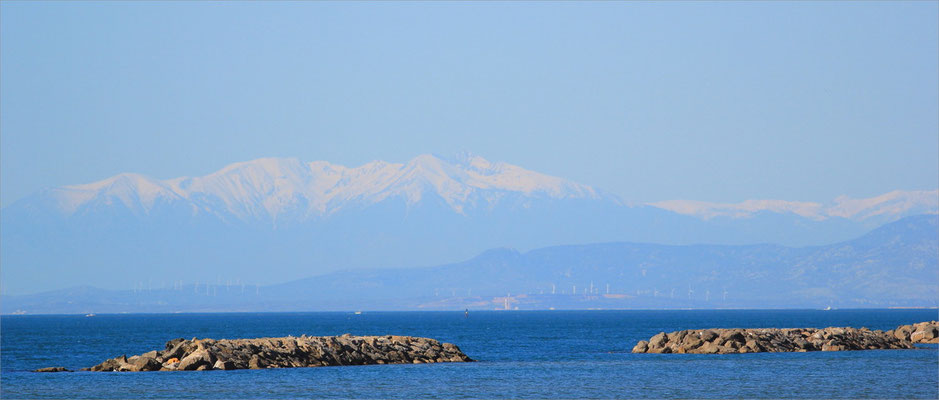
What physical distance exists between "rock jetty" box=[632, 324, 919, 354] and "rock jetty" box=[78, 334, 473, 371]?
21491 mm

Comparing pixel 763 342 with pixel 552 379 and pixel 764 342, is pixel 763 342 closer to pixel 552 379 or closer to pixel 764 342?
pixel 764 342

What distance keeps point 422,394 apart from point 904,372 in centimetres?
3319

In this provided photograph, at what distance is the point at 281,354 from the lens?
287 feet

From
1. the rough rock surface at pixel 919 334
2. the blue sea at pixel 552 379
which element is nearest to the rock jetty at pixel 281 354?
the blue sea at pixel 552 379

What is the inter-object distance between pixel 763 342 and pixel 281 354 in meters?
43.5

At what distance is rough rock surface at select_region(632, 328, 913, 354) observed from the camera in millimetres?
106000

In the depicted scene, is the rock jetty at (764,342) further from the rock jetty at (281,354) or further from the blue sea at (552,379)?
the rock jetty at (281,354)

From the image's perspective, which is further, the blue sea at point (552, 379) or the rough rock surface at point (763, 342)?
the rough rock surface at point (763, 342)

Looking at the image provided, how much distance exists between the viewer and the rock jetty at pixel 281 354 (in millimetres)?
84500

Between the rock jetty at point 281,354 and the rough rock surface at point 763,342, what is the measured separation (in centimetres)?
2150

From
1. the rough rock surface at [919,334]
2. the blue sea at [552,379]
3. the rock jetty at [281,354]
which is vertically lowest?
the blue sea at [552,379]

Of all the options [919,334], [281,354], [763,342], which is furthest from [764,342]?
[281,354]

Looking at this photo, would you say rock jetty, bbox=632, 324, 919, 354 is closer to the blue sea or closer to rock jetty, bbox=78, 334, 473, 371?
the blue sea

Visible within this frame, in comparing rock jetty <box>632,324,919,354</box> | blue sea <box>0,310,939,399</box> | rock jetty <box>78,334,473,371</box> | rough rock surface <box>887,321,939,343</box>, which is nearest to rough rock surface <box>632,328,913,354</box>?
rock jetty <box>632,324,919,354</box>
